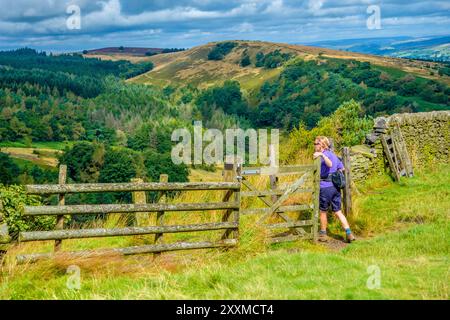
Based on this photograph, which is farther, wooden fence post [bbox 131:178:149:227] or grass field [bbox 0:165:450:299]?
wooden fence post [bbox 131:178:149:227]

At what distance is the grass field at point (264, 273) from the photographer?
19.9 ft

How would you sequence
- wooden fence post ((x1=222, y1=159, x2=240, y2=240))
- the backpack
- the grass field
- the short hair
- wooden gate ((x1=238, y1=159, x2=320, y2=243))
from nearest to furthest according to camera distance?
the grass field, wooden fence post ((x1=222, y1=159, x2=240, y2=240)), wooden gate ((x1=238, y1=159, x2=320, y2=243)), the backpack, the short hair

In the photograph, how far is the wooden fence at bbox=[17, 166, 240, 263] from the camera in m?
7.74

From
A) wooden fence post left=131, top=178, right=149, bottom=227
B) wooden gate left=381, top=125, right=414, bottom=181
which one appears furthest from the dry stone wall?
wooden fence post left=131, top=178, right=149, bottom=227

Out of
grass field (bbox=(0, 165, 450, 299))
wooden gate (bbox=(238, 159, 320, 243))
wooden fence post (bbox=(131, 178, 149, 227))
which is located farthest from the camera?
wooden fence post (bbox=(131, 178, 149, 227))

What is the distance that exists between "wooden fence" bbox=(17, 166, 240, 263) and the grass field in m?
0.19

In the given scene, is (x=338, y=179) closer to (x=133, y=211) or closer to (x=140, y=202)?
(x=140, y=202)

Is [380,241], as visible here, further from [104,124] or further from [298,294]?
[104,124]

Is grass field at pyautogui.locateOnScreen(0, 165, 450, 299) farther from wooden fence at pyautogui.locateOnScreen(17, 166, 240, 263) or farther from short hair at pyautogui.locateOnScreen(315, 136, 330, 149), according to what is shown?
short hair at pyautogui.locateOnScreen(315, 136, 330, 149)

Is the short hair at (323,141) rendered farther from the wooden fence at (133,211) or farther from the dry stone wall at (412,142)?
the dry stone wall at (412,142)

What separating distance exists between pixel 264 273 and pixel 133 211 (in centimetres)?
250

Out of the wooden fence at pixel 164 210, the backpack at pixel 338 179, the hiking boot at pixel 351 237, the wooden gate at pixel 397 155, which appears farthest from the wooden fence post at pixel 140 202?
the wooden gate at pixel 397 155

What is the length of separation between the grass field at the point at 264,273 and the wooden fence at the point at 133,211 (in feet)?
0.64

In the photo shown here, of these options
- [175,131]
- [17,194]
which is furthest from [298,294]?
[175,131]
